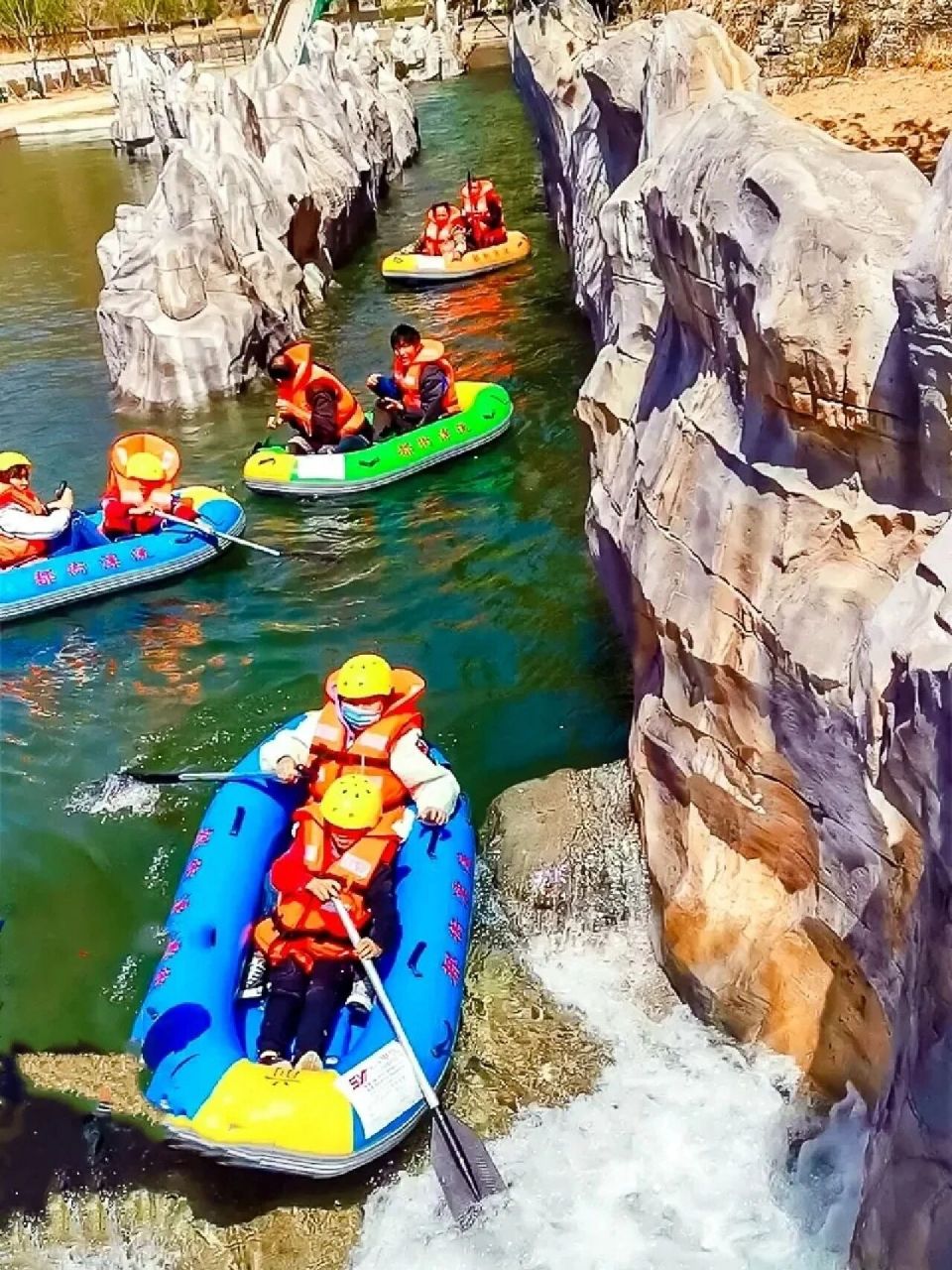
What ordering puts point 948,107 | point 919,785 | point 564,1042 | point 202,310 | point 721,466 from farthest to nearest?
point 202,310 < point 948,107 < point 564,1042 < point 721,466 < point 919,785

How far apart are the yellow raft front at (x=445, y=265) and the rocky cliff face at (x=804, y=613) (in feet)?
36.8

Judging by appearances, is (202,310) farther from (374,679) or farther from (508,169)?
(508,169)

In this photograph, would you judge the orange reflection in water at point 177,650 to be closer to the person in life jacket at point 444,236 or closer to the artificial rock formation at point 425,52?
the person in life jacket at point 444,236

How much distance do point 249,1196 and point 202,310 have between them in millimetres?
10769

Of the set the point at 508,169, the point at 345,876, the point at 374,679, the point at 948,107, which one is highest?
the point at 948,107

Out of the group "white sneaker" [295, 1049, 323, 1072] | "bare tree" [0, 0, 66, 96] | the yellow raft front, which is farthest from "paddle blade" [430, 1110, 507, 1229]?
"bare tree" [0, 0, 66, 96]

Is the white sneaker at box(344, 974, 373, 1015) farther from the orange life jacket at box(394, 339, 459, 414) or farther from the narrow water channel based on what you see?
the orange life jacket at box(394, 339, 459, 414)

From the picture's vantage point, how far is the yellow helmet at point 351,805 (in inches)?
236

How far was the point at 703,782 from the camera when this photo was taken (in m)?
5.51

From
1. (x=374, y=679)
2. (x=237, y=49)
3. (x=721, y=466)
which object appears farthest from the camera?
(x=237, y=49)

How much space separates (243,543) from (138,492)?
964 mm

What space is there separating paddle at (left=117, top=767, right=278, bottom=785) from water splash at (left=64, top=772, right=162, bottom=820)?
0.31ft

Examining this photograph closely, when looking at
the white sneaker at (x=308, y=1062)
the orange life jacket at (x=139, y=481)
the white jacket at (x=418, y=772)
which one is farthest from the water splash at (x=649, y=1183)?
the orange life jacket at (x=139, y=481)

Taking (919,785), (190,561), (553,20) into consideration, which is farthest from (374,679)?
(553,20)
